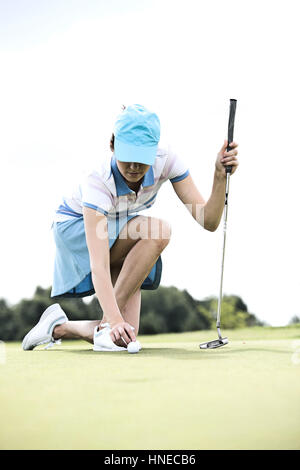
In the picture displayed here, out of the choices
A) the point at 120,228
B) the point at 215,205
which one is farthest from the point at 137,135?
the point at 120,228

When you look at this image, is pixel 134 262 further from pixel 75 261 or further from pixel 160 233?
pixel 75 261

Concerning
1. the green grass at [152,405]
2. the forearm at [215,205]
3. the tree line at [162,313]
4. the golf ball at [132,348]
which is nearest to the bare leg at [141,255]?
the forearm at [215,205]

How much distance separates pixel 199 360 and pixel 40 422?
108 centimetres

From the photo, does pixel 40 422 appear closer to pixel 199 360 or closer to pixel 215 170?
pixel 199 360

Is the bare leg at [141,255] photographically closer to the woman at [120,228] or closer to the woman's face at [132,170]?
the woman at [120,228]

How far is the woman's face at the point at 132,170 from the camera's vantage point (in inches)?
101

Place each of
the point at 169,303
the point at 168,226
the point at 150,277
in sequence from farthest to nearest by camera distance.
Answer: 1. the point at 169,303
2. the point at 150,277
3. the point at 168,226

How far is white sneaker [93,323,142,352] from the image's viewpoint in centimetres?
271

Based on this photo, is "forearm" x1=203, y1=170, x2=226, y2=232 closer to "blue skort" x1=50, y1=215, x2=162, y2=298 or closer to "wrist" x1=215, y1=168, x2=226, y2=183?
"wrist" x1=215, y1=168, x2=226, y2=183

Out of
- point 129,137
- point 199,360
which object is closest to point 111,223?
point 129,137

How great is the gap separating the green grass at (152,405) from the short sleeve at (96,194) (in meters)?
0.87

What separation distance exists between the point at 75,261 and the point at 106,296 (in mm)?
609

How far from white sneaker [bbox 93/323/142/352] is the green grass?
59 centimetres

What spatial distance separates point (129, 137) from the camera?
2.48 m
